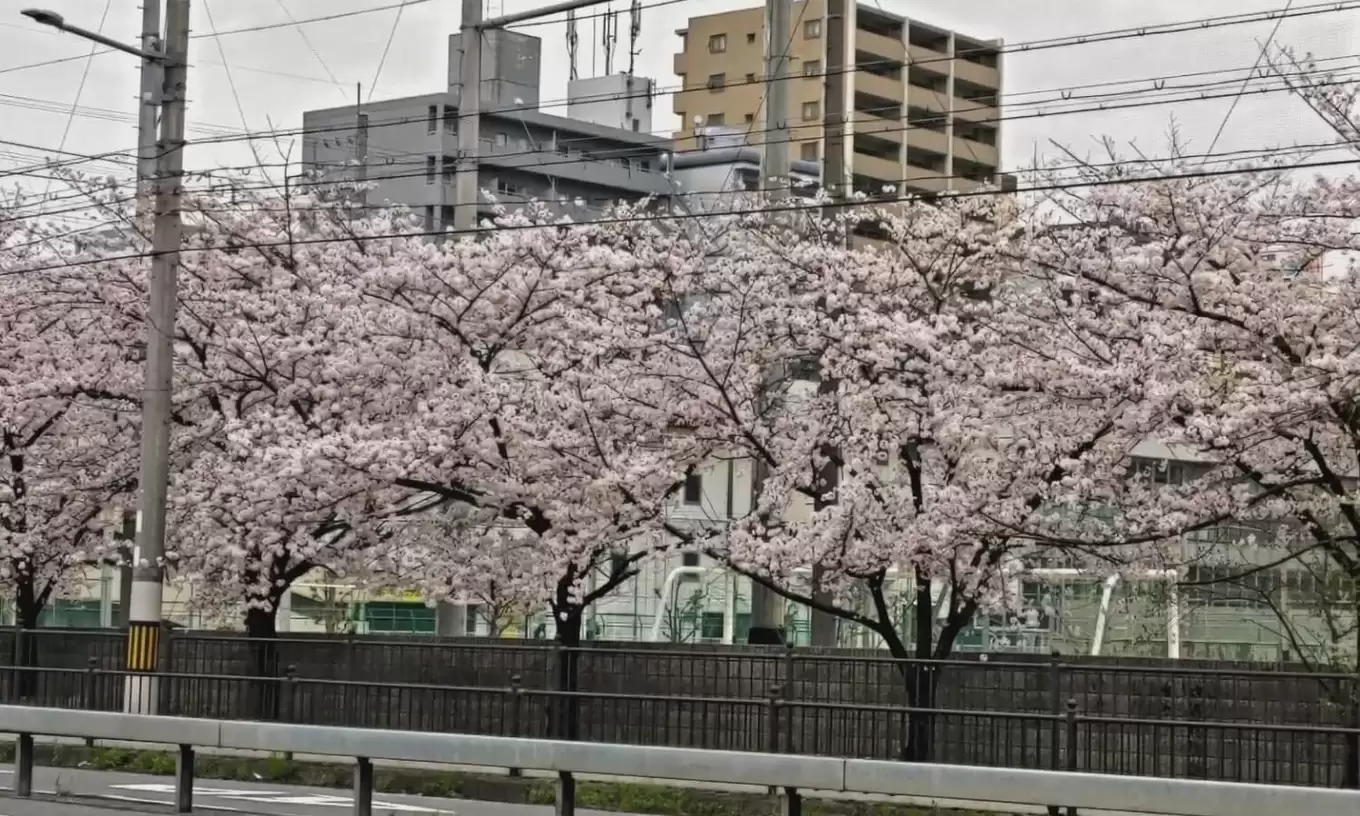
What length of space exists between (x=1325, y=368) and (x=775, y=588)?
7.67m

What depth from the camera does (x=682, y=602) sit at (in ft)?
143

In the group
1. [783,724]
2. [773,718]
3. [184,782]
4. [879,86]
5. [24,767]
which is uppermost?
[879,86]

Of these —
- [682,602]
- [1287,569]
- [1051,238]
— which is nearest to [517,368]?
[1051,238]

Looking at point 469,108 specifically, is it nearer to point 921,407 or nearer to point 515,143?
point 921,407

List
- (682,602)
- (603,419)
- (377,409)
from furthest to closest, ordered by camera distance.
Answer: (682,602)
(377,409)
(603,419)

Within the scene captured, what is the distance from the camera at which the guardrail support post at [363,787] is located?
14273mm

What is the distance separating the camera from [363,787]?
14422 mm

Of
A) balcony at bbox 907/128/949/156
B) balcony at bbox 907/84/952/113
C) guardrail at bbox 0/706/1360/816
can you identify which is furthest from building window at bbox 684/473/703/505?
balcony at bbox 907/128/949/156

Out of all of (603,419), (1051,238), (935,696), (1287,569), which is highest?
(1051,238)

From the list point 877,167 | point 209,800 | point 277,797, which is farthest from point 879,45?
point 209,800

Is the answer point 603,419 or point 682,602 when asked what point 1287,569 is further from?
point 682,602

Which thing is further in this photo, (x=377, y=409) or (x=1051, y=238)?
(x=377, y=409)

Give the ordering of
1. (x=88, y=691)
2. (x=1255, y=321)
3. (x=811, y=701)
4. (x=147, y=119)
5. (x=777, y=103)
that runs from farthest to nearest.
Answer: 1. (x=147, y=119)
2. (x=777, y=103)
3. (x=88, y=691)
4. (x=1255, y=321)
5. (x=811, y=701)

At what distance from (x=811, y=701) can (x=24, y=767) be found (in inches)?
296
